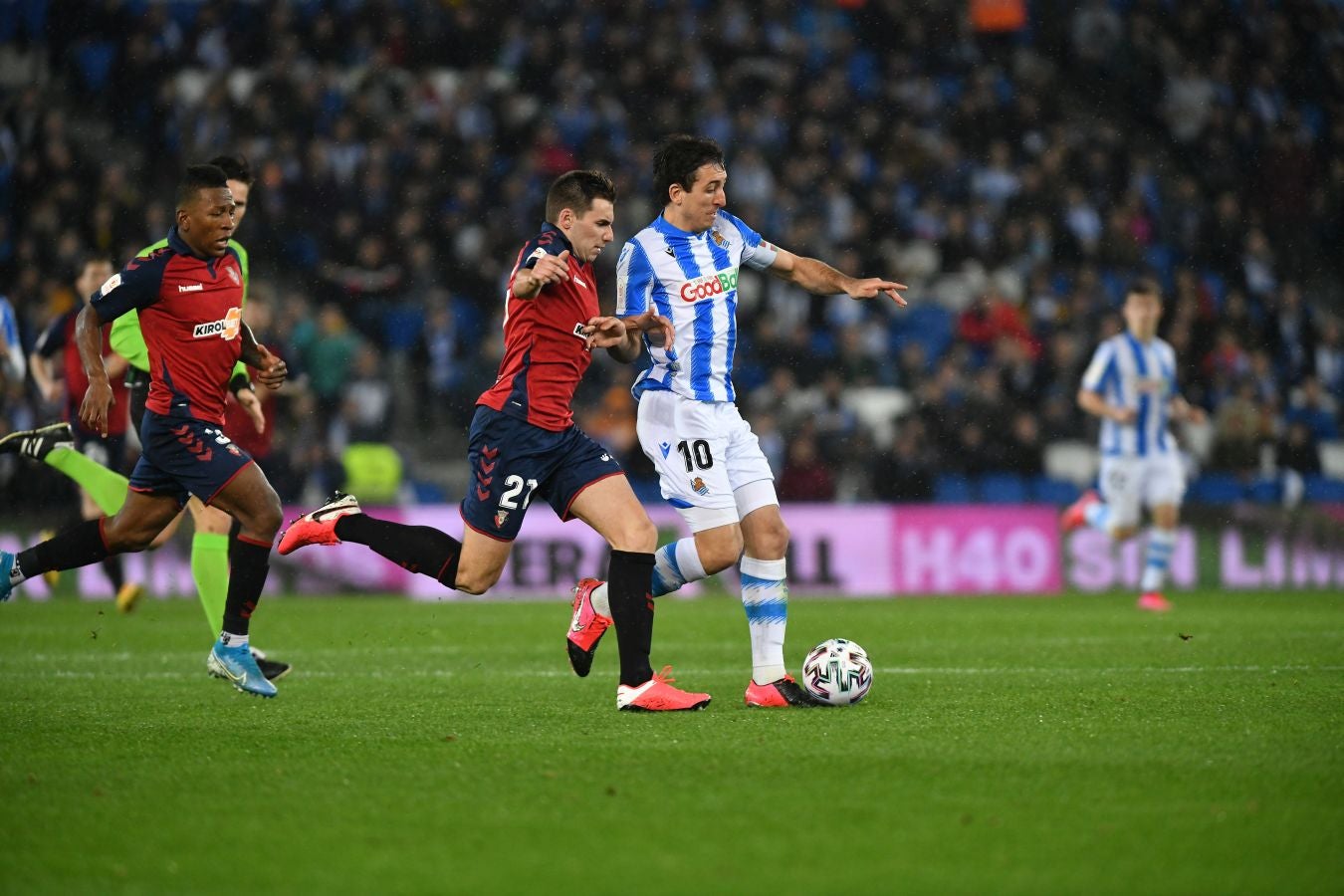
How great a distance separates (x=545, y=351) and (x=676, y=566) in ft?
4.07

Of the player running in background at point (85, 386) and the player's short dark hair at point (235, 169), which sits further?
the player running in background at point (85, 386)

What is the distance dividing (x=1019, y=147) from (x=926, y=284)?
304 centimetres

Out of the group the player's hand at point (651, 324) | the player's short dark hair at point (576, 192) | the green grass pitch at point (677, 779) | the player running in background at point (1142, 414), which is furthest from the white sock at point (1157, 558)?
the player's short dark hair at point (576, 192)

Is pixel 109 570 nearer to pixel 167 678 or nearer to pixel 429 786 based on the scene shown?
pixel 167 678

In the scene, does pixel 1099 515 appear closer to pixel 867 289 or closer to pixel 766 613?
pixel 867 289

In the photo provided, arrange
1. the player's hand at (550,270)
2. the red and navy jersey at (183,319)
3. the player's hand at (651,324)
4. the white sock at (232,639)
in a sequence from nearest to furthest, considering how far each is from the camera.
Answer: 1. the player's hand at (550,270)
2. the player's hand at (651,324)
3. the red and navy jersey at (183,319)
4. the white sock at (232,639)

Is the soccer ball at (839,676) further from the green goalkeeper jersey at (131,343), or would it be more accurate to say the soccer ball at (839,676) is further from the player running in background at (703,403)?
the green goalkeeper jersey at (131,343)

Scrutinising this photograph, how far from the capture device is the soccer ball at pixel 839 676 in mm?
6922

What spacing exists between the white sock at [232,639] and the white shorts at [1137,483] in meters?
8.60

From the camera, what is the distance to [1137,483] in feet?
45.2

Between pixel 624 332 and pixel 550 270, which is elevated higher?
pixel 550 270

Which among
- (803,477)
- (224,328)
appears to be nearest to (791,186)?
(803,477)

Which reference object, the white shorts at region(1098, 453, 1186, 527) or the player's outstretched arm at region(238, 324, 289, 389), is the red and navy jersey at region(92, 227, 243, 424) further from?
the white shorts at region(1098, 453, 1186, 527)

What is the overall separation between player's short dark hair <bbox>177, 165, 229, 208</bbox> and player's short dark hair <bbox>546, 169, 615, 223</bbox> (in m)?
1.53
